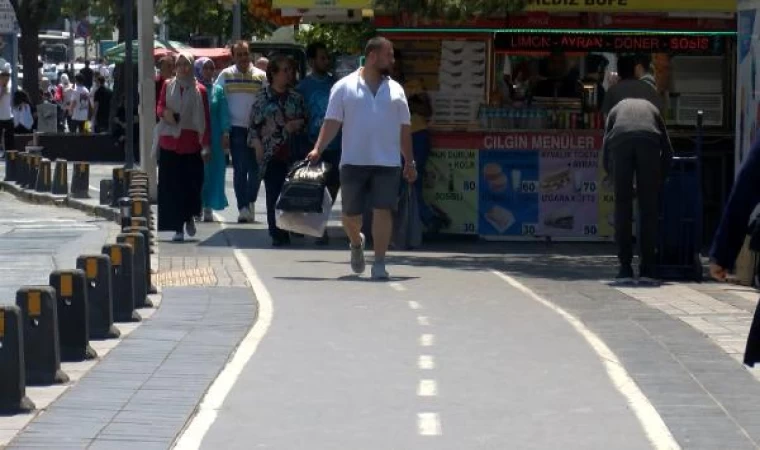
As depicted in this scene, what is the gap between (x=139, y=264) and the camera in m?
12.1

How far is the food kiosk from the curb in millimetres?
4805

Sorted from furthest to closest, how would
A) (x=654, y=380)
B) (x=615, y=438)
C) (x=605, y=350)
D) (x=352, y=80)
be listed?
(x=352, y=80) → (x=605, y=350) → (x=654, y=380) → (x=615, y=438)

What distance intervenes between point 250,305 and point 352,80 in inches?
96.6

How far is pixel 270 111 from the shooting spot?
1698cm

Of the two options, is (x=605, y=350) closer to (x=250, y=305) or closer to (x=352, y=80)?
(x=250, y=305)

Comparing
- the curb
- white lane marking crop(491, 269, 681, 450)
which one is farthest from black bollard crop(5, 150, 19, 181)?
white lane marking crop(491, 269, 681, 450)

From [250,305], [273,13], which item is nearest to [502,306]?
[250,305]

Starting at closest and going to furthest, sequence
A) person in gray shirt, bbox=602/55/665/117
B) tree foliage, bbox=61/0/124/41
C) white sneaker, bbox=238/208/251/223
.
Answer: person in gray shirt, bbox=602/55/665/117
white sneaker, bbox=238/208/251/223
tree foliage, bbox=61/0/124/41


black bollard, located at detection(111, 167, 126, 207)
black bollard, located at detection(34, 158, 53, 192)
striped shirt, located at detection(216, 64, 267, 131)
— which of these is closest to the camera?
striped shirt, located at detection(216, 64, 267, 131)

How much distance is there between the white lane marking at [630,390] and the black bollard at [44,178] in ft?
49.5

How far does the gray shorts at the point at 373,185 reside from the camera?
13.8 meters

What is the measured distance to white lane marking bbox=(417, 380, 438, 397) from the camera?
9.12 m

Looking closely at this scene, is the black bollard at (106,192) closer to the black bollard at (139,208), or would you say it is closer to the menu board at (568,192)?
the menu board at (568,192)

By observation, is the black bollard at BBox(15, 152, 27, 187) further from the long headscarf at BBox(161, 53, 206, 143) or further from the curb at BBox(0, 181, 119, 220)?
the long headscarf at BBox(161, 53, 206, 143)
